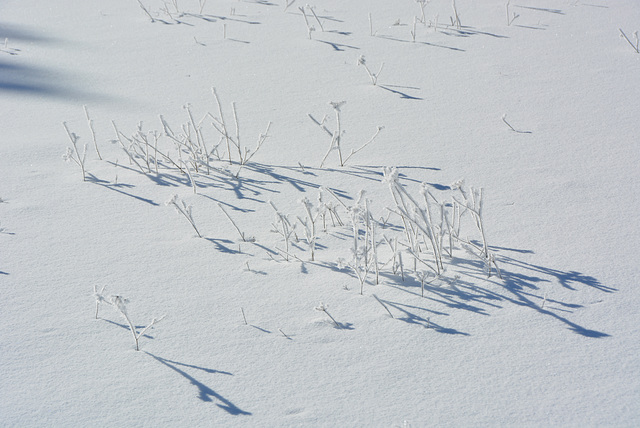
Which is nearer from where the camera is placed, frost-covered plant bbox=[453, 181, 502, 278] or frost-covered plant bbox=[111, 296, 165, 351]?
frost-covered plant bbox=[111, 296, 165, 351]

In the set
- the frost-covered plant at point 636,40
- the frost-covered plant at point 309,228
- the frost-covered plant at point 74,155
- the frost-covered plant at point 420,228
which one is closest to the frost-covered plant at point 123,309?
the frost-covered plant at point 309,228

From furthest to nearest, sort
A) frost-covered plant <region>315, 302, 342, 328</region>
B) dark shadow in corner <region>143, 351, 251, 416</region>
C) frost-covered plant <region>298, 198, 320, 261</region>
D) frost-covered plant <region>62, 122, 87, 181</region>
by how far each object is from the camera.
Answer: frost-covered plant <region>62, 122, 87, 181</region>, frost-covered plant <region>298, 198, 320, 261</region>, frost-covered plant <region>315, 302, 342, 328</region>, dark shadow in corner <region>143, 351, 251, 416</region>

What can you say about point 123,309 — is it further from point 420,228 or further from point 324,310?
point 420,228

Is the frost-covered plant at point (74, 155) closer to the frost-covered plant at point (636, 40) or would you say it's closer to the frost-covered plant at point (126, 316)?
the frost-covered plant at point (126, 316)

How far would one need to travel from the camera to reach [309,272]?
2.29m

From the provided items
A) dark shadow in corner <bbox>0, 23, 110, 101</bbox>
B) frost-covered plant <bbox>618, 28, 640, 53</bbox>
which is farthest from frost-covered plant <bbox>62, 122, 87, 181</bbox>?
frost-covered plant <bbox>618, 28, 640, 53</bbox>

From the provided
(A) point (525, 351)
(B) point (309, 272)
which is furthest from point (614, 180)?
(B) point (309, 272)

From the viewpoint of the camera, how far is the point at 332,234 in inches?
102

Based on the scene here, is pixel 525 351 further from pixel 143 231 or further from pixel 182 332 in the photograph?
pixel 143 231

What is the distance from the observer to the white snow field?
1723 millimetres

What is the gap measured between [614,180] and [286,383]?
6.20 ft

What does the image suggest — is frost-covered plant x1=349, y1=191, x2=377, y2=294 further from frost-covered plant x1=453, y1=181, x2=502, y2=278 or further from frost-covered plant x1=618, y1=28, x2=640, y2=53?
frost-covered plant x1=618, y1=28, x2=640, y2=53

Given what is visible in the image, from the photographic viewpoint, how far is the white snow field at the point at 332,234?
172 centimetres

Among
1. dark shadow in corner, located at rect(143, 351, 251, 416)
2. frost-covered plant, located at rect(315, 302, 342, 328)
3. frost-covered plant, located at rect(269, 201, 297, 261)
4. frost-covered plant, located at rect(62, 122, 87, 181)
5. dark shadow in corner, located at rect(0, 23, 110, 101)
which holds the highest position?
dark shadow in corner, located at rect(0, 23, 110, 101)
